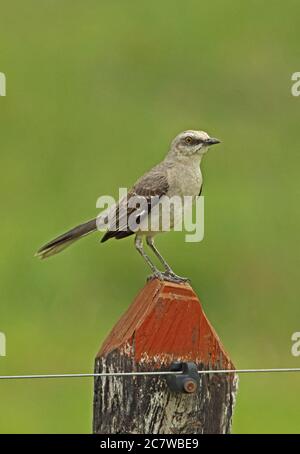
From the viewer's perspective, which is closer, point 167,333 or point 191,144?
point 167,333

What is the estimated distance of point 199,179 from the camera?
764 cm

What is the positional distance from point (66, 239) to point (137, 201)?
0.41 metres

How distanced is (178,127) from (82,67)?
10.7 ft

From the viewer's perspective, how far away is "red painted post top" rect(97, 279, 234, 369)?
523 cm

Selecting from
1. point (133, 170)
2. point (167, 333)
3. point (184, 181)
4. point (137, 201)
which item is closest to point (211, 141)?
point (184, 181)

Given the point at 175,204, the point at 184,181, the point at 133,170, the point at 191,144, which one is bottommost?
the point at 175,204

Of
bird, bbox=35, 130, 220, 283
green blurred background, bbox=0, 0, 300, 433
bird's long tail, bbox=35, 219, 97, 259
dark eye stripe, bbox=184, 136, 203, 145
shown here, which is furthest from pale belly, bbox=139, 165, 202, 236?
green blurred background, bbox=0, 0, 300, 433

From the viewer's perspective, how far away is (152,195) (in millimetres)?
7457

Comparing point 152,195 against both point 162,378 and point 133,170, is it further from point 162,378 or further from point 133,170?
point 133,170

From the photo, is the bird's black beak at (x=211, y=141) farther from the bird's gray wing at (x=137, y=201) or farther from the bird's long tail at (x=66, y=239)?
the bird's long tail at (x=66, y=239)

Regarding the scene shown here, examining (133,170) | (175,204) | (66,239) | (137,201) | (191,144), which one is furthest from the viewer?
(133,170)

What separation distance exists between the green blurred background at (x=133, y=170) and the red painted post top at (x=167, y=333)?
18.4ft
